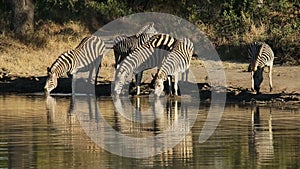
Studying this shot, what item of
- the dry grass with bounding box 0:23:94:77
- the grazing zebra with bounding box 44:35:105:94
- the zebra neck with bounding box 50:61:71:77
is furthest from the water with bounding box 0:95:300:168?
the dry grass with bounding box 0:23:94:77

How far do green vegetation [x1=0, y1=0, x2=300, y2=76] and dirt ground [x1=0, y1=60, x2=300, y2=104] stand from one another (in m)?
1.38

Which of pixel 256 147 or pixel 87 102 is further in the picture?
pixel 87 102

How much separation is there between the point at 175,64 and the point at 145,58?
1286 millimetres

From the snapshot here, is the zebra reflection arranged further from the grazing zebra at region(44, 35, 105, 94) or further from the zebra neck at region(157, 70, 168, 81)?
the grazing zebra at region(44, 35, 105, 94)

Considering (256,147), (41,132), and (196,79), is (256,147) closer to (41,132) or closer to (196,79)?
(41,132)

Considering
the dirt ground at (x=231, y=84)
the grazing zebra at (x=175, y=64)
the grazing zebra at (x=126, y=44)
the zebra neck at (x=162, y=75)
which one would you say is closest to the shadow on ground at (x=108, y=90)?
the dirt ground at (x=231, y=84)

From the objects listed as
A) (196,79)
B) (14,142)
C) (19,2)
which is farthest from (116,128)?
(19,2)

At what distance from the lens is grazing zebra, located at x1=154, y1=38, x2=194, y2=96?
2336 centimetres

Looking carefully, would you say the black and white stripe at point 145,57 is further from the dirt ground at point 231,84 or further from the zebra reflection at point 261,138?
the zebra reflection at point 261,138

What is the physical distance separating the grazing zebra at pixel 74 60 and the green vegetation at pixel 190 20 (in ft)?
6.88

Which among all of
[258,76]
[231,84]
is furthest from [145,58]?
[258,76]

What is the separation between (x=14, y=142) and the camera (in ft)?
49.6

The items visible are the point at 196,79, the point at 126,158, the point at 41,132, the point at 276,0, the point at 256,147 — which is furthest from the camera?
the point at 276,0

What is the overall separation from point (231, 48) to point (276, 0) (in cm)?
251
